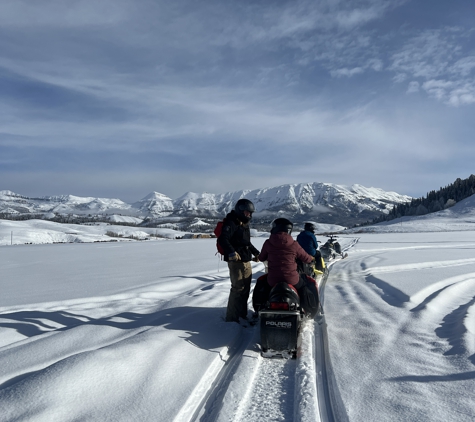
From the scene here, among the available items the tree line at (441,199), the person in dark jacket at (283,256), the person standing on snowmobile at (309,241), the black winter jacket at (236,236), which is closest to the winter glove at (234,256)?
the black winter jacket at (236,236)

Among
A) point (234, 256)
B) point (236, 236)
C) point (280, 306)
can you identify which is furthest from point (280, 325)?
point (236, 236)

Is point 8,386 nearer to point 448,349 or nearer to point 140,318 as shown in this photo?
point 140,318

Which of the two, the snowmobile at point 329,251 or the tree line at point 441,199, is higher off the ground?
the tree line at point 441,199

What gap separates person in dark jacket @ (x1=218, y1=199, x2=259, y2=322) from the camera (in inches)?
226

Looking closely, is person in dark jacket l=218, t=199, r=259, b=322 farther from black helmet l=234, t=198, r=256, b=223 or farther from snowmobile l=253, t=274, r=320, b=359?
snowmobile l=253, t=274, r=320, b=359

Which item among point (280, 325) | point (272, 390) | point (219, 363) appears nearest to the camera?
point (272, 390)

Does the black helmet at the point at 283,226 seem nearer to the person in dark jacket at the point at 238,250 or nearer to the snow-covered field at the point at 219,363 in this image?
the person in dark jacket at the point at 238,250

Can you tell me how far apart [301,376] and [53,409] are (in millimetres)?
2474

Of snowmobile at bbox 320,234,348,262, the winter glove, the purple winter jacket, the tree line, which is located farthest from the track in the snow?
the tree line

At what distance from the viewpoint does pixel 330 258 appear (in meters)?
17.1

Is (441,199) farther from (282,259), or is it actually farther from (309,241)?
(282,259)

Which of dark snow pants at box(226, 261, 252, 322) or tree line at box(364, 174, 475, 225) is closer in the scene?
dark snow pants at box(226, 261, 252, 322)

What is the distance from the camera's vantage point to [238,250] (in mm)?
5879

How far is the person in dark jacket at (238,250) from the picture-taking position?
18.8 feet
